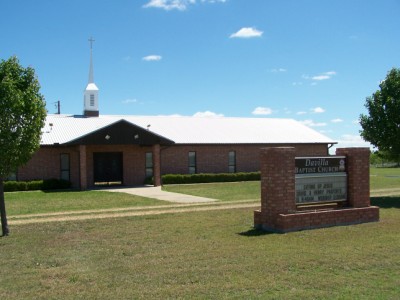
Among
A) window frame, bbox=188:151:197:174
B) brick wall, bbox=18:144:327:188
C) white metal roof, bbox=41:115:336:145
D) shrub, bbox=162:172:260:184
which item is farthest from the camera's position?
window frame, bbox=188:151:197:174

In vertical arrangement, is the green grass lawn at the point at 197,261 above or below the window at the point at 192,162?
below

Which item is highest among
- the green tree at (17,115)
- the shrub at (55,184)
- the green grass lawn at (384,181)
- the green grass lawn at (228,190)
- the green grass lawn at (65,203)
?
the green tree at (17,115)

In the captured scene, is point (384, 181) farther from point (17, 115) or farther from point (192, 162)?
point (17, 115)

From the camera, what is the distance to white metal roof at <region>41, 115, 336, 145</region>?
3173 centimetres

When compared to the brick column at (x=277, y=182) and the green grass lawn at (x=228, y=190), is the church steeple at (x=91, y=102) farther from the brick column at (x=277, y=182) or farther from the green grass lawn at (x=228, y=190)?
the brick column at (x=277, y=182)

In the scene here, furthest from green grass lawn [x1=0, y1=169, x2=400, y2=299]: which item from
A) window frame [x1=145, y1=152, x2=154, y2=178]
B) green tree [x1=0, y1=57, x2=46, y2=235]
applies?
window frame [x1=145, y1=152, x2=154, y2=178]

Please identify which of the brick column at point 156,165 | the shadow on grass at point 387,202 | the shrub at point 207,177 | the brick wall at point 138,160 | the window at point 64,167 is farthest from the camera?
the shrub at point 207,177

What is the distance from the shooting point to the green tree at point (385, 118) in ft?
56.2

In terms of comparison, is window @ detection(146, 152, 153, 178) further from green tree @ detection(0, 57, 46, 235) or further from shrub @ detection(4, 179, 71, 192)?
green tree @ detection(0, 57, 46, 235)

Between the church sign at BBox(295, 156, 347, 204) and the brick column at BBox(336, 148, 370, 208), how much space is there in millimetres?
129

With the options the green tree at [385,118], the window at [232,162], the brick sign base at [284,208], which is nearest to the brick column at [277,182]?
the brick sign base at [284,208]

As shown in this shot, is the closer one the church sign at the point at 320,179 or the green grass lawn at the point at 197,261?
the green grass lawn at the point at 197,261

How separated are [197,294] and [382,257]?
358 centimetres

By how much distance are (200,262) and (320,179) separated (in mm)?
5051
